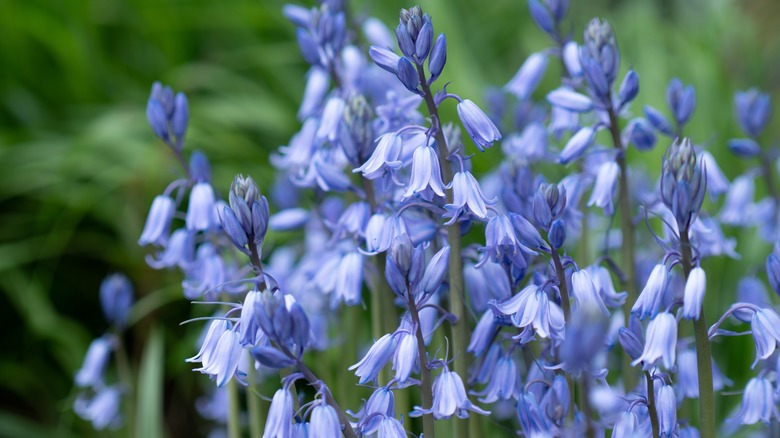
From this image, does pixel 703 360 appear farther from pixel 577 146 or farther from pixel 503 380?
pixel 577 146

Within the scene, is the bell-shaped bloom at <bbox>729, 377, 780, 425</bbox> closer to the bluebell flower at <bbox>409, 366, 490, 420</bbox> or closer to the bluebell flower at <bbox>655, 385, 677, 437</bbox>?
the bluebell flower at <bbox>655, 385, 677, 437</bbox>

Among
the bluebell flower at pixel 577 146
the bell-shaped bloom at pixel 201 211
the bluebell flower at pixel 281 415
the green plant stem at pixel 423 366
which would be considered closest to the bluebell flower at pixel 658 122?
the bluebell flower at pixel 577 146

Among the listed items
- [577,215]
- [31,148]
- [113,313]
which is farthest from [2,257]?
[577,215]

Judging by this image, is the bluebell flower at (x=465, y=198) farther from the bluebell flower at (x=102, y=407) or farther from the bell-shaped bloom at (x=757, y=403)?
the bluebell flower at (x=102, y=407)

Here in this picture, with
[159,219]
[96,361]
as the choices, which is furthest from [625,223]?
[96,361]

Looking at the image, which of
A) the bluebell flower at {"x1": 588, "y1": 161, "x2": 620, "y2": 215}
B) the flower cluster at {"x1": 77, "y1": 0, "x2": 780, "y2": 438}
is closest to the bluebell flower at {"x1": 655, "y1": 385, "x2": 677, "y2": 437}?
the flower cluster at {"x1": 77, "y1": 0, "x2": 780, "y2": 438}

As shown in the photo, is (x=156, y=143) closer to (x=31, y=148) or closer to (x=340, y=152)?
(x=31, y=148)
